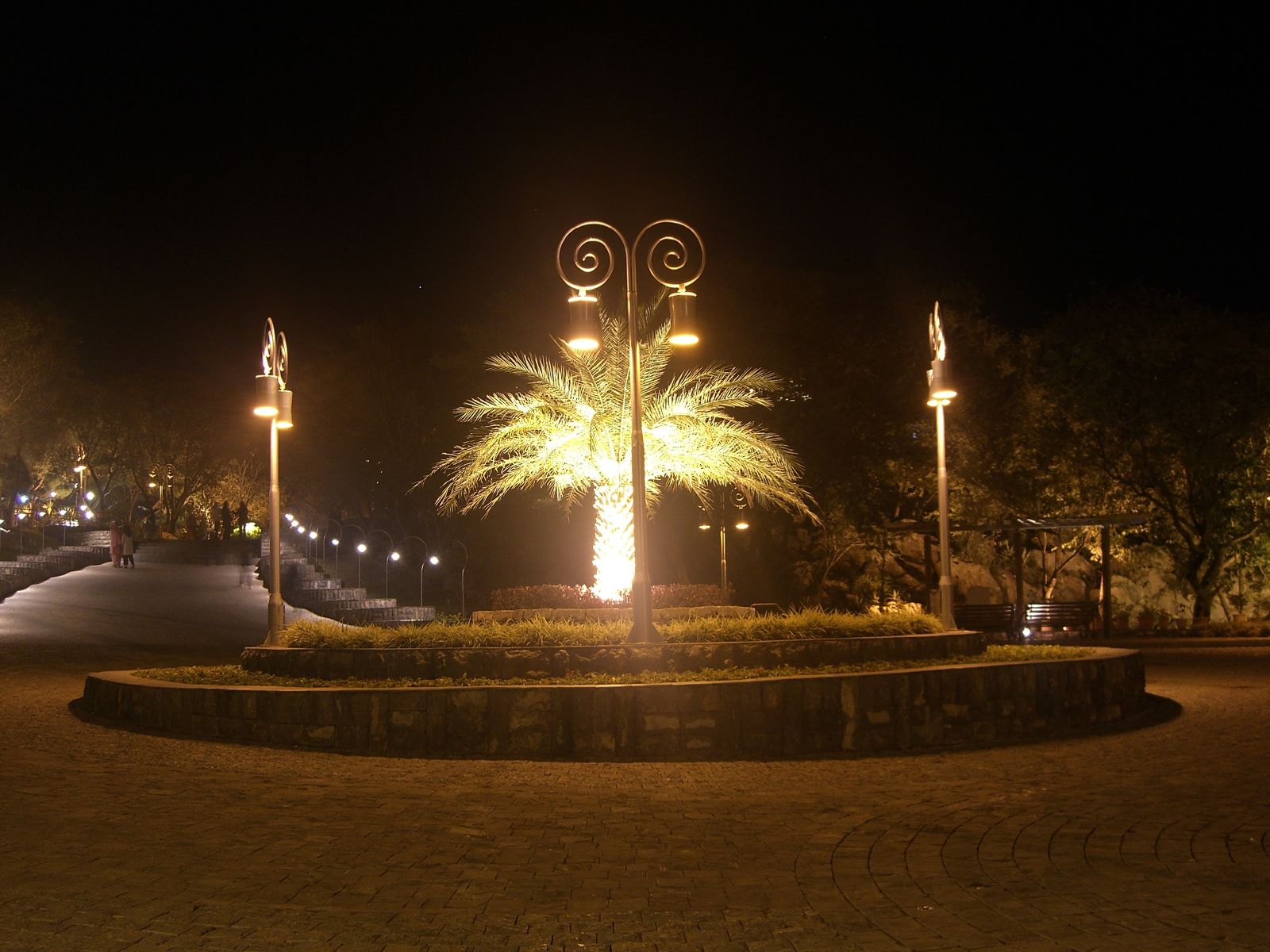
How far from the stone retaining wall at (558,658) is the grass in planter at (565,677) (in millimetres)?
93

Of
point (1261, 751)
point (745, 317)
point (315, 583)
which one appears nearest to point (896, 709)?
point (1261, 751)

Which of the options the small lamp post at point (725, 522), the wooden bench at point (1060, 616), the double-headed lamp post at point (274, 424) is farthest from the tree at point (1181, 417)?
the double-headed lamp post at point (274, 424)

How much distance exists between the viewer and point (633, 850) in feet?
23.9

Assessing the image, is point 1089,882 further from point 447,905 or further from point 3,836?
point 3,836

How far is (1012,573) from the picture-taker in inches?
1626

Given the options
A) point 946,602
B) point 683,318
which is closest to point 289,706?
point 683,318

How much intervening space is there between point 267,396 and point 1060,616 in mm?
20794

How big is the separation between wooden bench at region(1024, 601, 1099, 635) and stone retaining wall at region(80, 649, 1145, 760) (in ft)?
60.6

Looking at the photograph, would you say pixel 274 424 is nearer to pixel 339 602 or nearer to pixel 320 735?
pixel 320 735

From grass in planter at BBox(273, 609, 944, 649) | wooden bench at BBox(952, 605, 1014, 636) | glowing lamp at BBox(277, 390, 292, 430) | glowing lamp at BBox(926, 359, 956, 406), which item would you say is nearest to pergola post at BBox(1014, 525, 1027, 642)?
wooden bench at BBox(952, 605, 1014, 636)

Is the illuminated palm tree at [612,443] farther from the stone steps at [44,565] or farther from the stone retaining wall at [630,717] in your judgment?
the stone steps at [44,565]

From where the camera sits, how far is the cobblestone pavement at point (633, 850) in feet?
18.4

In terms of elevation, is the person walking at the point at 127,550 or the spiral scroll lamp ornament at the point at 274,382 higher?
the spiral scroll lamp ornament at the point at 274,382

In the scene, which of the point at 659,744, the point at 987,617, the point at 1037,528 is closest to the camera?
the point at 659,744
